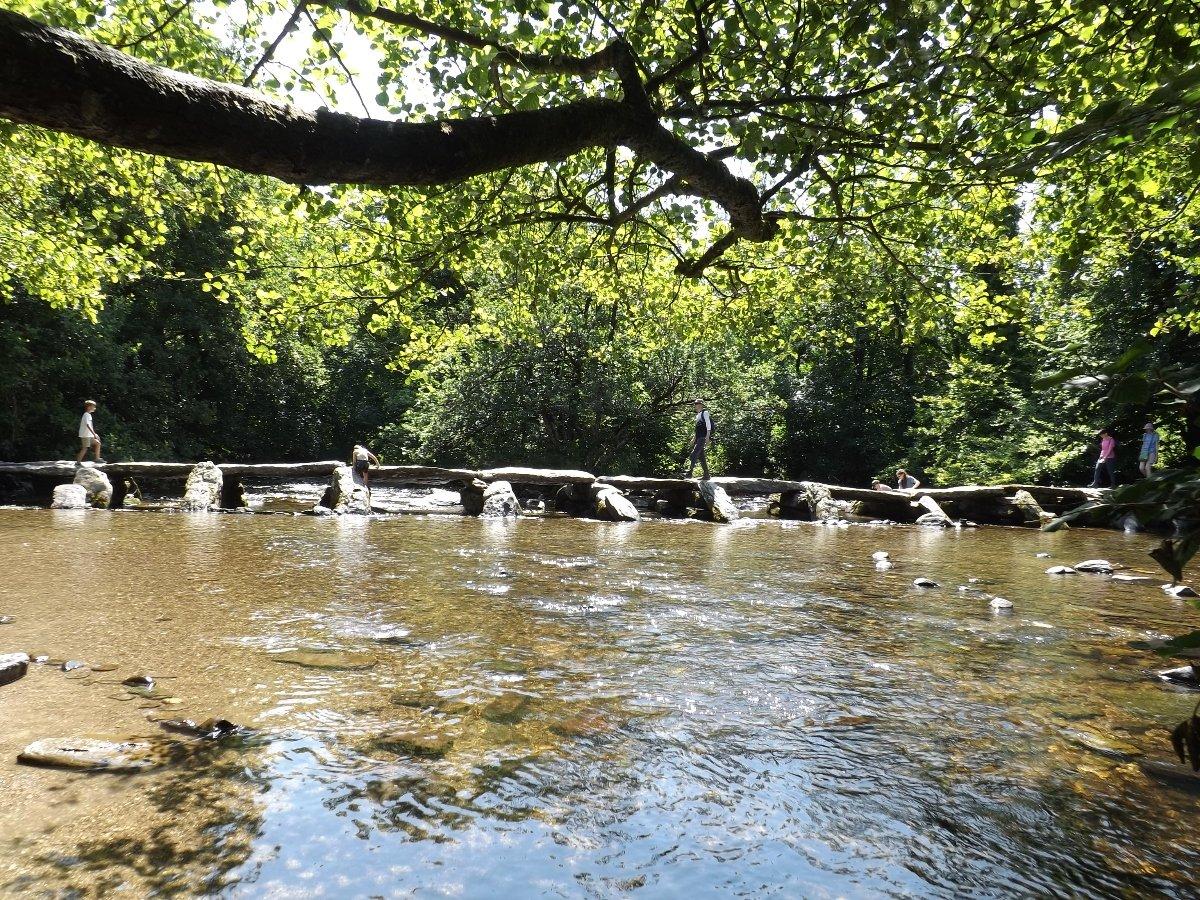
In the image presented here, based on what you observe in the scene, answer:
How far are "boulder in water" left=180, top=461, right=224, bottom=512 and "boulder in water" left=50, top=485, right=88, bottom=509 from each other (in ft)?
5.72

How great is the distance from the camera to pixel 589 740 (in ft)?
11.9

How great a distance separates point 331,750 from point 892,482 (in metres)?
25.2

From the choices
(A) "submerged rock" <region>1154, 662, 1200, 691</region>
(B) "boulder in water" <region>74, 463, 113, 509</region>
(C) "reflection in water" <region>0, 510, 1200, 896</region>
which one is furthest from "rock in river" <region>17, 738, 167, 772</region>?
(B) "boulder in water" <region>74, 463, 113, 509</region>

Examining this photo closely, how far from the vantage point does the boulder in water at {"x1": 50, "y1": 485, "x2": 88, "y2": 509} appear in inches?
575

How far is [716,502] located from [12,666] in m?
13.9

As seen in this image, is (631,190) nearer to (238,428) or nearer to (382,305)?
(382,305)

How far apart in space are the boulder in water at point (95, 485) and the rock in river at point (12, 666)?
41.9 ft

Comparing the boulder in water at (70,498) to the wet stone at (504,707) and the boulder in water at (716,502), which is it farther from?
the wet stone at (504,707)

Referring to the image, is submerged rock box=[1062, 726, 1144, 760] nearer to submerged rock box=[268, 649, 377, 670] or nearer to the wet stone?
the wet stone

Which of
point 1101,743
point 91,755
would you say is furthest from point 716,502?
point 91,755

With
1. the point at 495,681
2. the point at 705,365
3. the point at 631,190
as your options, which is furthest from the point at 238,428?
the point at 495,681

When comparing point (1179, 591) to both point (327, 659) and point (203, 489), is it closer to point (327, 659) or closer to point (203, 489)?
point (327, 659)

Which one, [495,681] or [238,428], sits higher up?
[238,428]

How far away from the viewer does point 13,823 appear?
2734mm
